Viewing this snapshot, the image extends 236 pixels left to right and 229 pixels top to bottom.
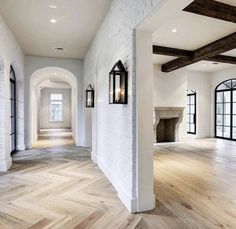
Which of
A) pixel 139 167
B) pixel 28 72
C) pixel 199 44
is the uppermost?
pixel 199 44

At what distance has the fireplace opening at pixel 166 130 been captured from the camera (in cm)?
853

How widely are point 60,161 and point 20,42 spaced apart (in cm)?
351

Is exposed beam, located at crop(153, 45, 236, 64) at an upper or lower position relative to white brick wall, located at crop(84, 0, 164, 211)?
upper

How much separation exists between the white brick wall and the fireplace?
3851 mm

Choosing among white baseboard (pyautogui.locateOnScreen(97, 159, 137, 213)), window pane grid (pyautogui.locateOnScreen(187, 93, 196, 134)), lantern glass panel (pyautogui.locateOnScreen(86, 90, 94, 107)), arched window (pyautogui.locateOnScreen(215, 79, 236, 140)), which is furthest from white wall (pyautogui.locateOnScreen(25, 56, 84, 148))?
arched window (pyautogui.locateOnScreen(215, 79, 236, 140))

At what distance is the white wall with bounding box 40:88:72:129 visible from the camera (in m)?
15.4

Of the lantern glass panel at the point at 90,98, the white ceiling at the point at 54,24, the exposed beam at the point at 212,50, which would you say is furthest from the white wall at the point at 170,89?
the lantern glass panel at the point at 90,98

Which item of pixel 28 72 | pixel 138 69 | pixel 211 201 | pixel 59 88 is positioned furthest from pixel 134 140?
pixel 59 88

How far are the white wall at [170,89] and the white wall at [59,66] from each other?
3.00m

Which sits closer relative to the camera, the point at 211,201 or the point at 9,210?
the point at 9,210

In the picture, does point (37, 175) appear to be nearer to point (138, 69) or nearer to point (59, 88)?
point (138, 69)

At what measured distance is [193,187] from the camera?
336cm

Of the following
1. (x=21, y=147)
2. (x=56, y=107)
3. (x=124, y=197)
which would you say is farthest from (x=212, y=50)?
(x=56, y=107)

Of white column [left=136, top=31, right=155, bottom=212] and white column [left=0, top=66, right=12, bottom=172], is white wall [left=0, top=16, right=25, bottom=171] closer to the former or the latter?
white column [left=0, top=66, right=12, bottom=172]
